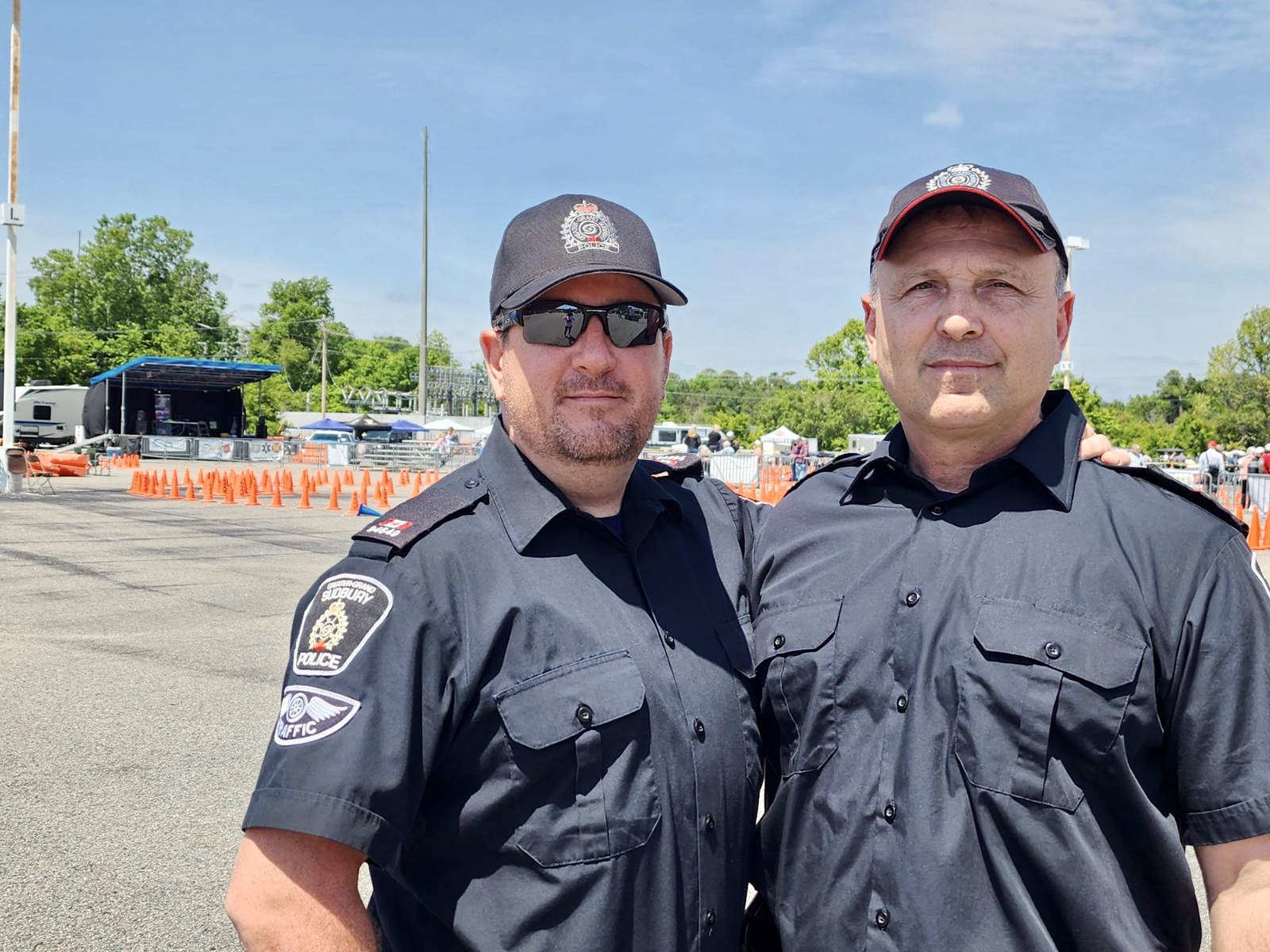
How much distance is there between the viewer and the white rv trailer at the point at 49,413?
46188mm

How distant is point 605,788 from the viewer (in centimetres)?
194

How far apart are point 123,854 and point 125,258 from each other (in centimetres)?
8111

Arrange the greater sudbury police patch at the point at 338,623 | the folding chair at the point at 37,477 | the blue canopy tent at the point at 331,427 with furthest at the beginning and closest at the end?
the blue canopy tent at the point at 331,427 → the folding chair at the point at 37,477 → the greater sudbury police patch at the point at 338,623

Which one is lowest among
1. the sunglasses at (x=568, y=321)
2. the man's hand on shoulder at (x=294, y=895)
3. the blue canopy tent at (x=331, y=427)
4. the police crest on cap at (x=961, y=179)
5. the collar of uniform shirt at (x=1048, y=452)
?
the blue canopy tent at (x=331, y=427)

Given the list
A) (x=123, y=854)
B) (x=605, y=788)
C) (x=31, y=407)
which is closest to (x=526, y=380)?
(x=605, y=788)

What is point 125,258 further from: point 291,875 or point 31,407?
point 291,875

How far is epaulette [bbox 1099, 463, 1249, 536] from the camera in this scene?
6.55 feet

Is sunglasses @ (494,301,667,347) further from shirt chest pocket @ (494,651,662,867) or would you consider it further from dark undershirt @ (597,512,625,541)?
shirt chest pocket @ (494,651,662,867)

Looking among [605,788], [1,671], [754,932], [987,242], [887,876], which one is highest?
[987,242]

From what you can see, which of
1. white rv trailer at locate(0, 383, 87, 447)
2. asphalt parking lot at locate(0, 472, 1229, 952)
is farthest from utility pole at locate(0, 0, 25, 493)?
white rv trailer at locate(0, 383, 87, 447)

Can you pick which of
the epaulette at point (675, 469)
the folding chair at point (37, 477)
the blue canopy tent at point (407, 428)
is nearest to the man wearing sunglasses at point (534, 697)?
the epaulette at point (675, 469)

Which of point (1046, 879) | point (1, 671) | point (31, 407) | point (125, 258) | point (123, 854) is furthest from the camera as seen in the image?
point (125, 258)

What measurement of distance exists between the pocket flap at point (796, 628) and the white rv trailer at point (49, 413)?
5081cm

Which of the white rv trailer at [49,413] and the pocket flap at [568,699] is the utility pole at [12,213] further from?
the white rv trailer at [49,413]
